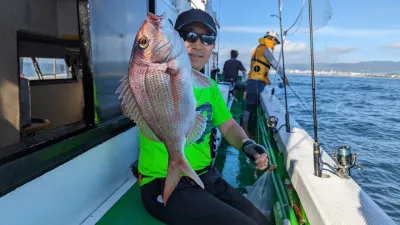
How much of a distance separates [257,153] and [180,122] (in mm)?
913

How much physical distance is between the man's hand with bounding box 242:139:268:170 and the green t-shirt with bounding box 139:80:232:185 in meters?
0.31

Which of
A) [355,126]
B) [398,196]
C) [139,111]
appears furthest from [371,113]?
[139,111]

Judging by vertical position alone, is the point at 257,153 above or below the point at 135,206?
above

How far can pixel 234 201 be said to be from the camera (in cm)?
254

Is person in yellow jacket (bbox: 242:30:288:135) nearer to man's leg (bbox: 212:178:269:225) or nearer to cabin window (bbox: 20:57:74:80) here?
cabin window (bbox: 20:57:74:80)

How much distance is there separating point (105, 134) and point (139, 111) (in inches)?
55.2

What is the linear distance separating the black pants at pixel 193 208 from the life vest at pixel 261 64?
5.72m

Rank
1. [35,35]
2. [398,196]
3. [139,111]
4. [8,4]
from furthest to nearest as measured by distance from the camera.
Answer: [398,196]
[35,35]
[8,4]
[139,111]

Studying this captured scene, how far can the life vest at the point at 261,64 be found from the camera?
25.7 ft

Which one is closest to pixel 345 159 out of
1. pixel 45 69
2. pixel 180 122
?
pixel 180 122

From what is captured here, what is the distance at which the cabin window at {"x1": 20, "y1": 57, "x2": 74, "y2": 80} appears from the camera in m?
5.39

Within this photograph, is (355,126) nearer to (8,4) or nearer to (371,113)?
(371,113)

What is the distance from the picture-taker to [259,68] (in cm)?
788

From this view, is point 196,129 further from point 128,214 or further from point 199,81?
point 128,214
